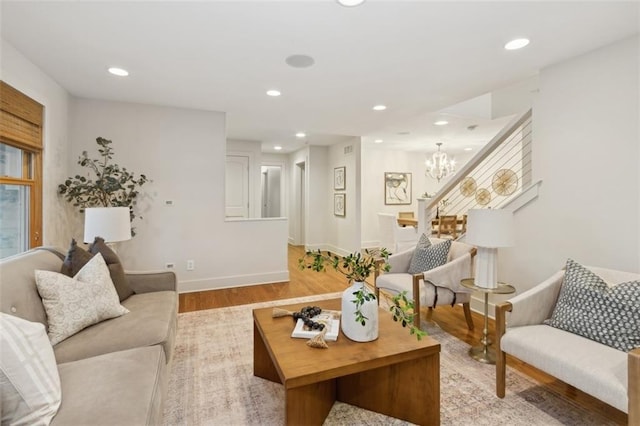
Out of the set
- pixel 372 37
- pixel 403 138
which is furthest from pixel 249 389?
pixel 403 138

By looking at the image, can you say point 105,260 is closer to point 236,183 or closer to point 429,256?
point 429,256

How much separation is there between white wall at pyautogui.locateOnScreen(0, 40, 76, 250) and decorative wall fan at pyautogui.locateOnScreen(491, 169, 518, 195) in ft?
21.6

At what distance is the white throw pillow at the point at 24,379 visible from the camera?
103 cm

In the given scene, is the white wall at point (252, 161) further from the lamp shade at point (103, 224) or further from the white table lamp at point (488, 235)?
the white table lamp at point (488, 235)

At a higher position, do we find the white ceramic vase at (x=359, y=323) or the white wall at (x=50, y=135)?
the white wall at (x=50, y=135)

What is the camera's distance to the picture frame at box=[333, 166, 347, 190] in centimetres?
644

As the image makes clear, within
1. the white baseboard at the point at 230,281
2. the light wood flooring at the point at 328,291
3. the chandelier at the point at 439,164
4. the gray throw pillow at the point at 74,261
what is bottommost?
the light wood flooring at the point at 328,291

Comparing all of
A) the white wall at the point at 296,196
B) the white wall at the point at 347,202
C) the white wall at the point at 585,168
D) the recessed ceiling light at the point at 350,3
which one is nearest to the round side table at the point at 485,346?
the white wall at the point at 585,168

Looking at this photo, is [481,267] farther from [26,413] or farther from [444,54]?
[26,413]

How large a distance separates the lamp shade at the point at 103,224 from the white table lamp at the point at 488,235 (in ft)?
9.38

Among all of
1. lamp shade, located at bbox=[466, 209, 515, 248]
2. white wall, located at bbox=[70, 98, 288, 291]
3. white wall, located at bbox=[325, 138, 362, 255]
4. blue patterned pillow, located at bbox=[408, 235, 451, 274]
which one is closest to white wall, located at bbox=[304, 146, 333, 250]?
white wall, located at bbox=[325, 138, 362, 255]

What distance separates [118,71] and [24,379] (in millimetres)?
2622

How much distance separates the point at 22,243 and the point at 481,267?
384 cm

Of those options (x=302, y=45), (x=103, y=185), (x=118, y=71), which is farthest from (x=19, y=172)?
(x=302, y=45)
